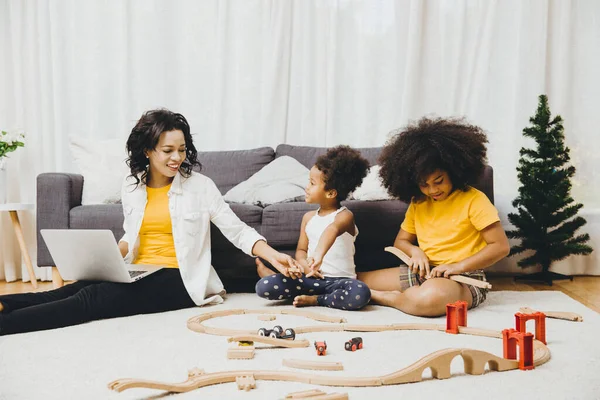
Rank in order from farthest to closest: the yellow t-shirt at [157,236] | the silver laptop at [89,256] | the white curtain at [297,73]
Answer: the white curtain at [297,73], the yellow t-shirt at [157,236], the silver laptop at [89,256]

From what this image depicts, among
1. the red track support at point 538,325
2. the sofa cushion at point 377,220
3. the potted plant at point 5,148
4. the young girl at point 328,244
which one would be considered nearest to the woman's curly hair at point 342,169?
the young girl at point 328,244

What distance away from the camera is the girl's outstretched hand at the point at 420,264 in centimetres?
246

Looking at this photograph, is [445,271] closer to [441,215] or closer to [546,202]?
[441,215]

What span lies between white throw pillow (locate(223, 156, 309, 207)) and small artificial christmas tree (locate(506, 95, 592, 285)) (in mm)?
1232

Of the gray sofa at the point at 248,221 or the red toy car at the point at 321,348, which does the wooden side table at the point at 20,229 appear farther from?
the red toy car at the point at 321,348

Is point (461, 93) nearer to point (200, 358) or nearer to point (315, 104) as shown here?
point (315, 104)

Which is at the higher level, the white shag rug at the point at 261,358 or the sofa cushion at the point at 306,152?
the sofa cushion at the point at 306,152

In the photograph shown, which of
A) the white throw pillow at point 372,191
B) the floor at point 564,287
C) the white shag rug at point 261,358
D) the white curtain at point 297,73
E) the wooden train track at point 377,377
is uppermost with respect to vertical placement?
the white curtain at point 297,73

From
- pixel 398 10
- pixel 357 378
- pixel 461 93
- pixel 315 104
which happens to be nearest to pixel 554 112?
pixel 461 93

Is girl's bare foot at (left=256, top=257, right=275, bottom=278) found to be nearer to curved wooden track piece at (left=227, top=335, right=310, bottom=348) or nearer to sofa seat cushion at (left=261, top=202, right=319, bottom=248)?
sofa seat cushion at (left=261, top=202, right=319, bottom=248)

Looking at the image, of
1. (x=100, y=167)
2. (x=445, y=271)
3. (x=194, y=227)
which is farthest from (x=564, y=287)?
(x=100, y=167)

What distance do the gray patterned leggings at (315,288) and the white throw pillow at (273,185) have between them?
661 mm

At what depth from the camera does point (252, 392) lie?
1476mm

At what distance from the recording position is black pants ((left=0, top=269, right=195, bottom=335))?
2117mm
